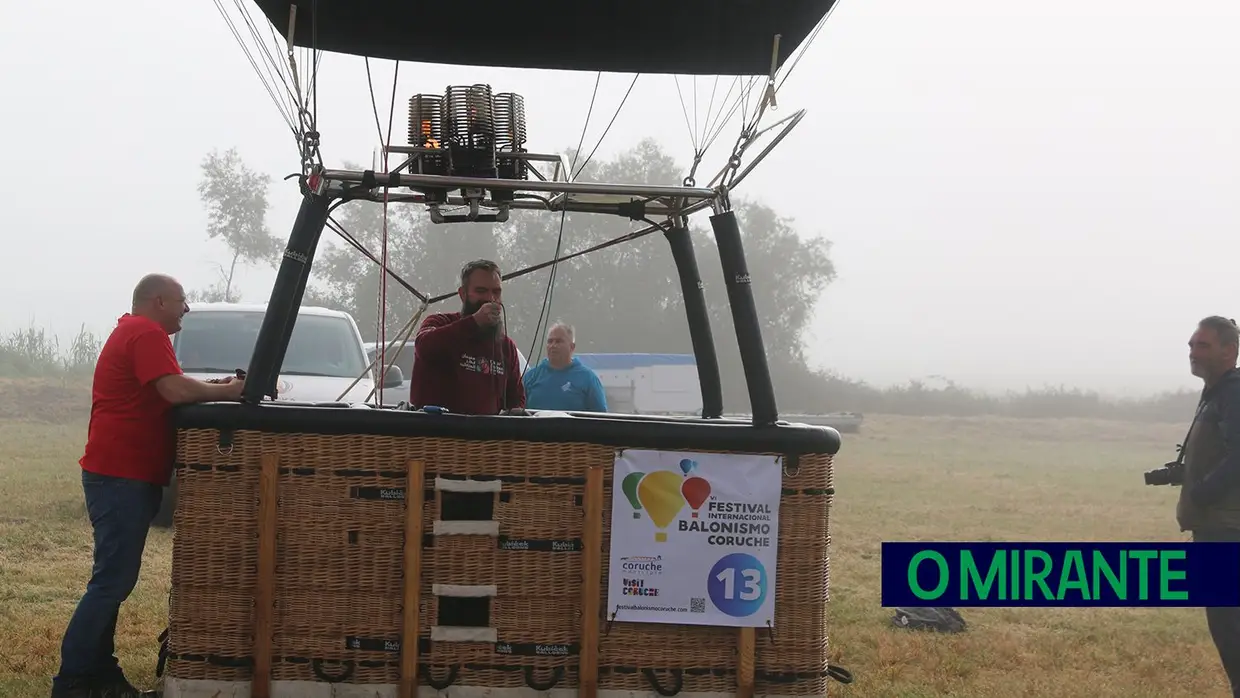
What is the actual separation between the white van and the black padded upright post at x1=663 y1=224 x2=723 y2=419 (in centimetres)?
393

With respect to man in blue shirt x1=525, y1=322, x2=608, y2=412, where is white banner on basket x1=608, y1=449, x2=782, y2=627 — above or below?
below

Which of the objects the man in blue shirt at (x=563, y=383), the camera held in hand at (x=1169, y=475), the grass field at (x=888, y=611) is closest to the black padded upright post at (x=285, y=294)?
the grass field at (x=888, y=611)

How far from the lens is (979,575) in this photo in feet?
21.2

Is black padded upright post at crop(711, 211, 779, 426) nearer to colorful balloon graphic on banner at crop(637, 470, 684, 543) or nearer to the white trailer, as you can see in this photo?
colorful balloon graphic on banner at crop(637, 470, 684, 543)

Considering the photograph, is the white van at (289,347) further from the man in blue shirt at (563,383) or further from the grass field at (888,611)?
the man in blue shirt at (563,383)

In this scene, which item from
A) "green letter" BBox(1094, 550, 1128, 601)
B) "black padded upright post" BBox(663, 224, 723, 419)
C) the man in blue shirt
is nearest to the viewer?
"black padded upright post" BBox(663, 224, 723, 419)

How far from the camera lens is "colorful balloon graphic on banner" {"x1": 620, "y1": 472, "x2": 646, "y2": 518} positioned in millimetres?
4078

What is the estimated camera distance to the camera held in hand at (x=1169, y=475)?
18.1 feet

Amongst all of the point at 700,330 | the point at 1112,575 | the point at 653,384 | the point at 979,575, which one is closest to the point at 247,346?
the point at 700,330

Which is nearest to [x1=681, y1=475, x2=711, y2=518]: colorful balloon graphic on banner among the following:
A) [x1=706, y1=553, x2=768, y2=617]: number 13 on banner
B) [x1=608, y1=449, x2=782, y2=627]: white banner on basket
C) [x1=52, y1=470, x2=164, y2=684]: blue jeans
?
[x1=608, y1=449, x2=782, y2=627]: white banner on basket

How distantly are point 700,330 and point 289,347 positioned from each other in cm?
494

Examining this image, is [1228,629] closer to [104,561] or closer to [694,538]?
[694,538]

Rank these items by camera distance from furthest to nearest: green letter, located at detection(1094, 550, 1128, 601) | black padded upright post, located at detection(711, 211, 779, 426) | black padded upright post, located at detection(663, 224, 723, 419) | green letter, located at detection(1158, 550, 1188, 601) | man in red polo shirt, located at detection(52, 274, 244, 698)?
green letter, located at detection(1094, 550, 1128, 601)
green letter, located at detection(1158, 550, 1188, 601)
black padded upright post, located at detection(663, 224, 723, 419)
man in red polo shirt, located at detection(52, 274, 244, 698)
black padded upright post, located at detection(711, 211, 779, 426)

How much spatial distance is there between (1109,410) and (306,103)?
3781 cm
